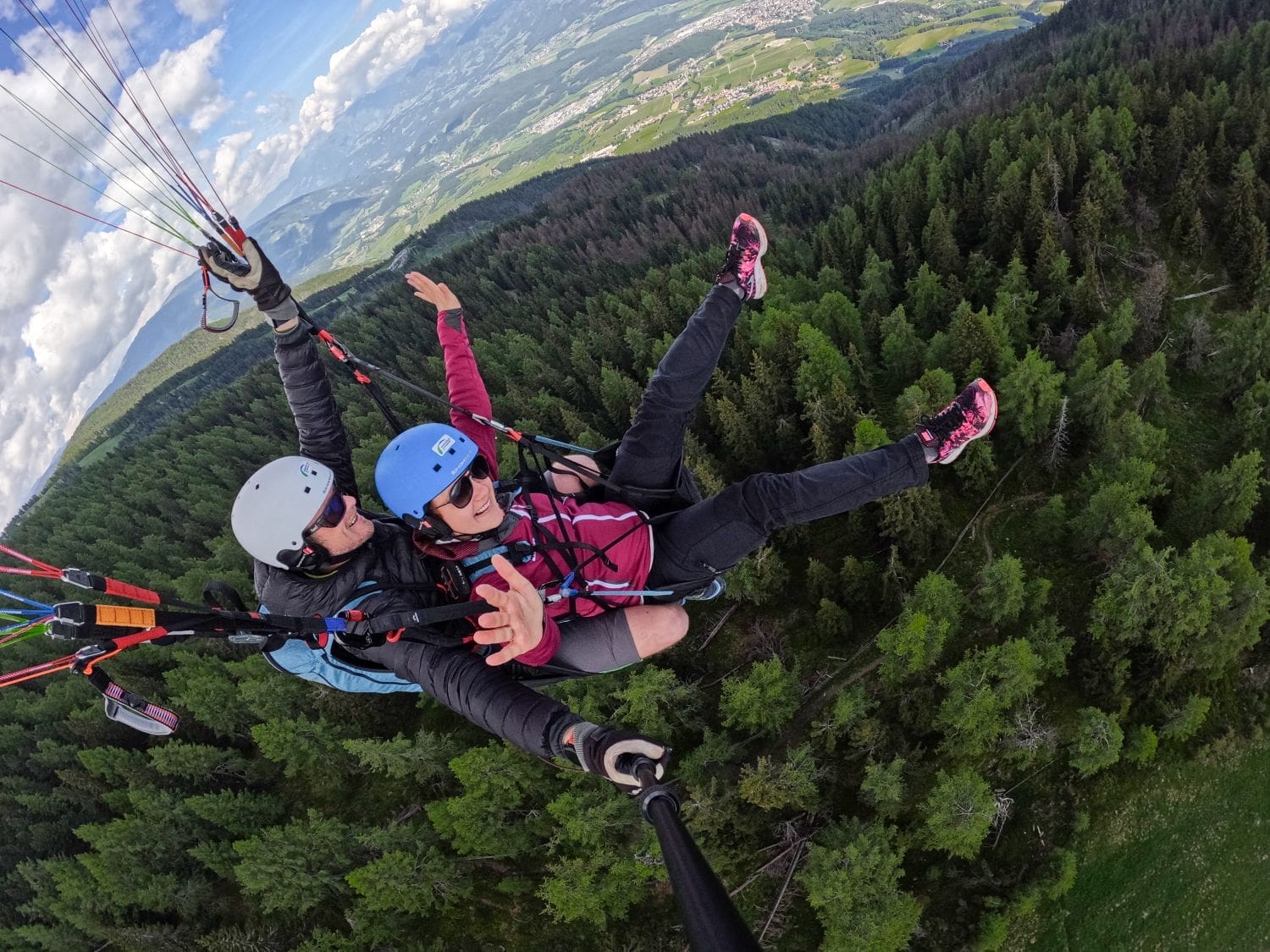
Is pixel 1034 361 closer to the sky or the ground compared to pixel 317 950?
closer to the sky

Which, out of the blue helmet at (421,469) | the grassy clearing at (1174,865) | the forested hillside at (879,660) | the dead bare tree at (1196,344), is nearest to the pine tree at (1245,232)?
the forested hillside at (879,660)

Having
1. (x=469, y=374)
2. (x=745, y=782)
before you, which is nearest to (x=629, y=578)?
(x=469, y=374)

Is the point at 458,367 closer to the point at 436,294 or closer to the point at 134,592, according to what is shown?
the point at 436,294

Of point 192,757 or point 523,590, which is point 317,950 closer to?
point 192,757

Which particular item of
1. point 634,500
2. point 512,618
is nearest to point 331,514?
point 512,618

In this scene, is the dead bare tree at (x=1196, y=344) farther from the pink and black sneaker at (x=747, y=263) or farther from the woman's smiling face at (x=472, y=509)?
the woman's smiling face at (x=472, y=509)

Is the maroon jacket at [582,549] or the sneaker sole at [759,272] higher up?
the sneaker sole at [759,272]
